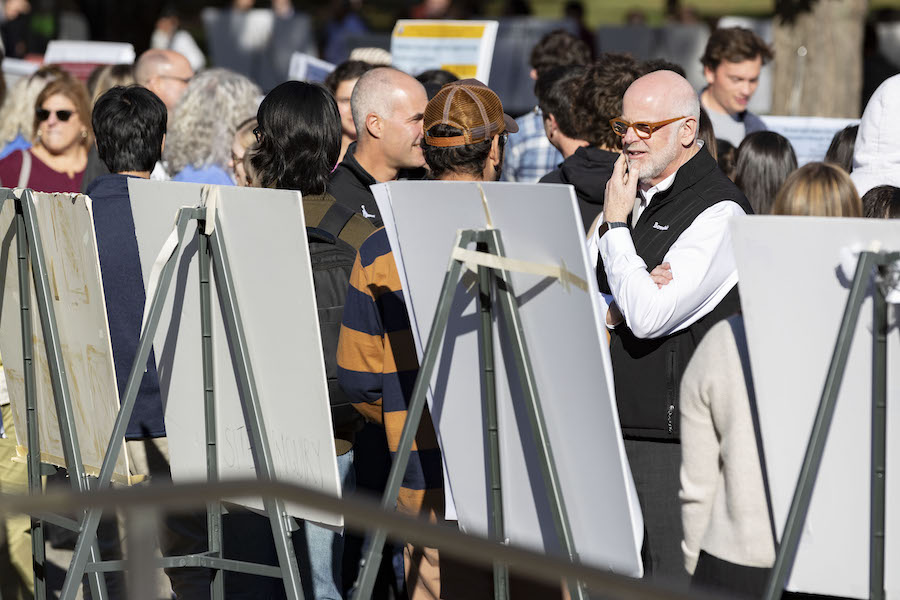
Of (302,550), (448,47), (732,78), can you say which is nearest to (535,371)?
(302,550)

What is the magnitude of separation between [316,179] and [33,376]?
1.18 m

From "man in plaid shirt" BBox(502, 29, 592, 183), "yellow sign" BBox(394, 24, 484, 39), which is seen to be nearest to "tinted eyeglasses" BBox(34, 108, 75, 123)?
"man in plaid shirt" BBox(502, 29, 592, 183)

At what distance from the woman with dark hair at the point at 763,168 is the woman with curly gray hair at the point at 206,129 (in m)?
2.30

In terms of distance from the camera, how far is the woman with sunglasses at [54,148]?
6418 millimetres

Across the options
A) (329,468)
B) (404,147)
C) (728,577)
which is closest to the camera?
(728,577)

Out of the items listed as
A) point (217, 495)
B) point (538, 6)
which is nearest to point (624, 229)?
point (217, 495)

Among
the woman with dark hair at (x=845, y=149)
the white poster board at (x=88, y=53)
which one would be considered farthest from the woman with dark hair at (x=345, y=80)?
the white poster board at (x=88, y=53)

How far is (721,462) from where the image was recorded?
315 cm

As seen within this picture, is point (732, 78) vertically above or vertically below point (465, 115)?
above

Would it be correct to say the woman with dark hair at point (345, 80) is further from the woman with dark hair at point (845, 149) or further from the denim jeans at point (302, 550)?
the denim jeans at point (302, 550)

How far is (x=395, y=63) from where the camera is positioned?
883 centimetres

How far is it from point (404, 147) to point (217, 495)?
3089 mm

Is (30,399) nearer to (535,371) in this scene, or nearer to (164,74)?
(535,371)

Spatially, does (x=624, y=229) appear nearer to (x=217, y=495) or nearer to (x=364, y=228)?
(x=364, y=228)
